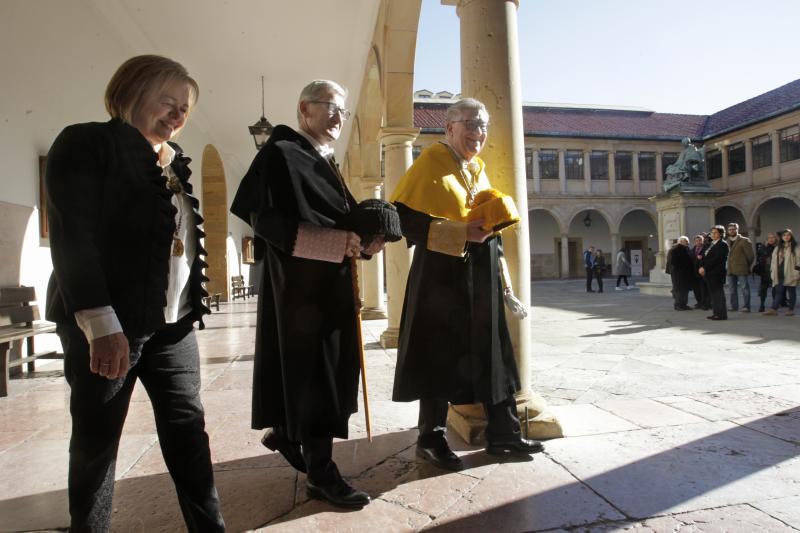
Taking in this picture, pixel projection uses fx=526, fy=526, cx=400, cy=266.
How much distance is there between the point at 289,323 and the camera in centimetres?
194

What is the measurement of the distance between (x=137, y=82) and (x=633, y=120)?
1474 inches

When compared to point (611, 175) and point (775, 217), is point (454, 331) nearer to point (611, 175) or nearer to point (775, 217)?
point (611, 175)

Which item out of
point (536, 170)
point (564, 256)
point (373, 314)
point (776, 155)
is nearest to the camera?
point (373, 314)

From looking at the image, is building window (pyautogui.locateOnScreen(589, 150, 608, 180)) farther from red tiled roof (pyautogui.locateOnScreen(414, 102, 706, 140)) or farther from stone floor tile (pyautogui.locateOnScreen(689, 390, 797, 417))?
stone floor tile (pyautogui.locateOnScreen(689, 390, 797, 417))

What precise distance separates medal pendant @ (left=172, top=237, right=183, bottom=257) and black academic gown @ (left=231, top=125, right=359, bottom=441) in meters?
0.35

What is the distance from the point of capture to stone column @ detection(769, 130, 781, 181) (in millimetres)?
26875

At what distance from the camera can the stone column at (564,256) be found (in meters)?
30.1

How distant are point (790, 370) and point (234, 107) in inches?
385

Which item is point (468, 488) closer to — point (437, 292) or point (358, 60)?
point (437, 292)

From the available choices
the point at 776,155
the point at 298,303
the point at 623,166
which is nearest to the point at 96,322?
the point at 298,303

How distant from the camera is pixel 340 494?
6.41 ft

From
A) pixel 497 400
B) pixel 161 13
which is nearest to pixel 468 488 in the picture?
pixel 497 400

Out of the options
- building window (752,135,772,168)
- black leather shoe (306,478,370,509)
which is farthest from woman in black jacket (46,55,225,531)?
building window (752,135,772,168)

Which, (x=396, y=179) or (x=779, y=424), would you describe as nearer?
(x=779, y=424)
